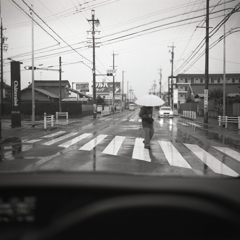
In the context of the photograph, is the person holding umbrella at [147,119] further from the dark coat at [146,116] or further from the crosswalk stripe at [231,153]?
the crosswalk stripe at [231,153]

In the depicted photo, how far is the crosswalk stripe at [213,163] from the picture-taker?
725 cm

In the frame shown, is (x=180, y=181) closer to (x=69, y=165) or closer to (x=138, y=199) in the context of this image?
(x=138, y=199)

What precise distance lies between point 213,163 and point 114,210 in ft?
25.4

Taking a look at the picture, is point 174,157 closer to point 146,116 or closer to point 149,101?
point 146,116

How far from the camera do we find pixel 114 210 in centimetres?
121

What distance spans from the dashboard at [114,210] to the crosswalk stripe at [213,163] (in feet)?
18.8

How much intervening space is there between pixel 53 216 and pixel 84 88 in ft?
293

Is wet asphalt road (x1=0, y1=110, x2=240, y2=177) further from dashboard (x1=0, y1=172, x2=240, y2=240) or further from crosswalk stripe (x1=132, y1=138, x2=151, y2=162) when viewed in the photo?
dashboard (x1=0, y1=172, x2=240, y2=240)

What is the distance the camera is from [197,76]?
99.6 metres

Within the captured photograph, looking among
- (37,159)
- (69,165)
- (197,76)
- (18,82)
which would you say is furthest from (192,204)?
(197,76)

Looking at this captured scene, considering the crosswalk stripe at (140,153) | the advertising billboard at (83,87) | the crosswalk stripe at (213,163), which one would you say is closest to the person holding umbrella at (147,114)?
the crosswalk stripe at (140,153)

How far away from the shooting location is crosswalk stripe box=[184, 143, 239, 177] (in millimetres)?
7248

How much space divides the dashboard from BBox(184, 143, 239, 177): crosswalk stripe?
18.8ft

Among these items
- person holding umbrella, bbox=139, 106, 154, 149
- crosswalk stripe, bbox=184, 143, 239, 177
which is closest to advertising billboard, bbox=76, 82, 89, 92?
person holding umbrella, bbox=139, 106, 154, 149
